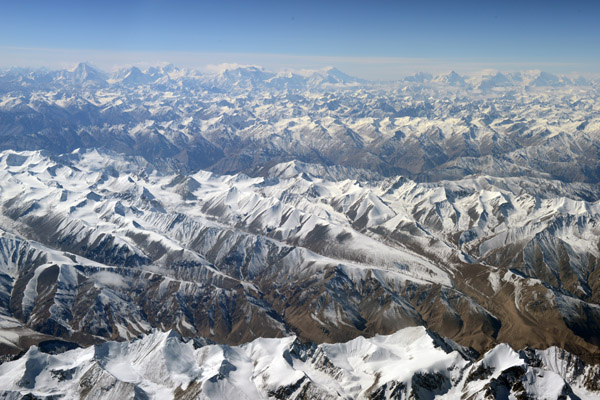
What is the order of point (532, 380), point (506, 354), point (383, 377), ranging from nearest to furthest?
point (532, 380)
point (506, 354)
point (383, 377)

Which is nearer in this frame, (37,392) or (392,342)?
(37,392)

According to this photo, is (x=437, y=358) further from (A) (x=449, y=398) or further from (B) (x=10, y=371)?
(B) (x=10, y=371)

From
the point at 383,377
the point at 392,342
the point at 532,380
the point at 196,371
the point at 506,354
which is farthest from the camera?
the point at 392,342

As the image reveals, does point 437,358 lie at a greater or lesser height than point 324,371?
greater

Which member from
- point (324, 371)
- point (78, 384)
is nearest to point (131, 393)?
point (78, 384)

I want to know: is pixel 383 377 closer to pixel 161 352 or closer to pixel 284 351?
pixel 284 351

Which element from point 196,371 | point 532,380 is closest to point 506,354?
point 532,380
